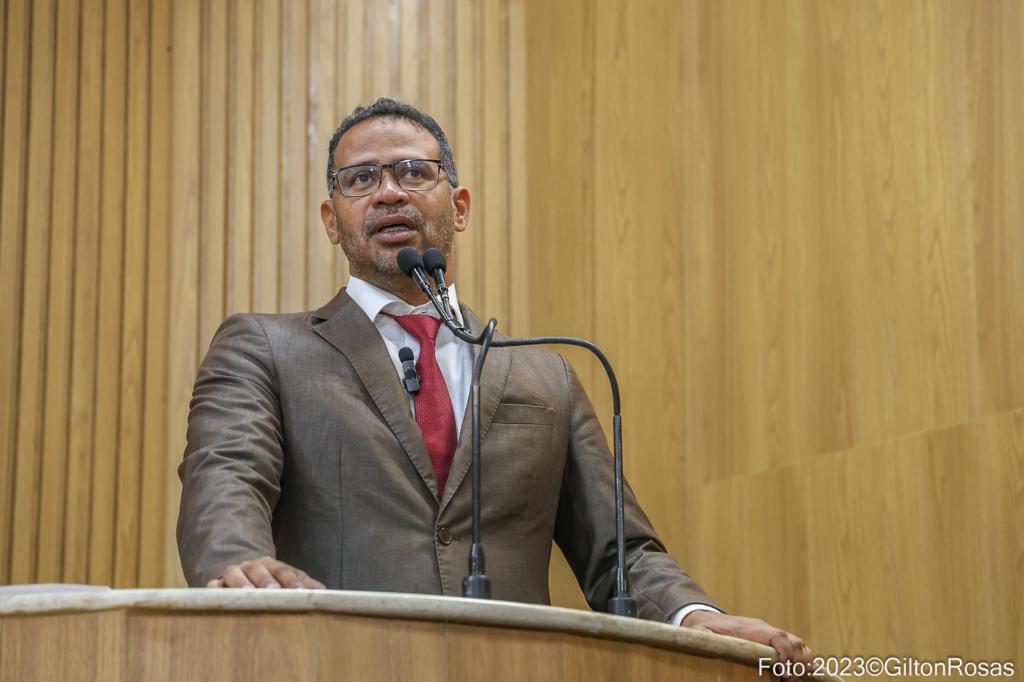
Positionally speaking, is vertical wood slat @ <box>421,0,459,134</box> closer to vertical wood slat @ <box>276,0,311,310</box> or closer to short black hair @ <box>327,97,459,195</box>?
vertical wood slat @ <box>276,0,311,310</box>

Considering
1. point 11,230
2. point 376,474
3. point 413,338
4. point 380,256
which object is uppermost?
point 11,230

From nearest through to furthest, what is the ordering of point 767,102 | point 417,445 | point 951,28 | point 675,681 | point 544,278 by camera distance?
point 675,681
point 417,445
point 951,28
point 767,102
point 544,278

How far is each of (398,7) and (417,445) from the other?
1852mm

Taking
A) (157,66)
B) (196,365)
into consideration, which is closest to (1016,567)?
(196,365)

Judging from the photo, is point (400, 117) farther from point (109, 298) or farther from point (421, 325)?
point (109, 298)

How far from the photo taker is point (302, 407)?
2.24 meters

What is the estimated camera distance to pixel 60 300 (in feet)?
11.5

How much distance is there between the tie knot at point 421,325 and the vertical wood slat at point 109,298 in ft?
4.32

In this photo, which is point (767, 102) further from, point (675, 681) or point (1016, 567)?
point (675, 681)

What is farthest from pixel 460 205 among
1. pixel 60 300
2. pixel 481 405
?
pixel 60 300

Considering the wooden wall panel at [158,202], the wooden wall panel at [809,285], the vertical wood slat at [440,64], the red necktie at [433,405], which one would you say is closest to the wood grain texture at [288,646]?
the red necktie at [433,405]

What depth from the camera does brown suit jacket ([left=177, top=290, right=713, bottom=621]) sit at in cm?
214

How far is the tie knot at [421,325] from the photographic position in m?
2.40

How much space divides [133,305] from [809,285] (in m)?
1.66
